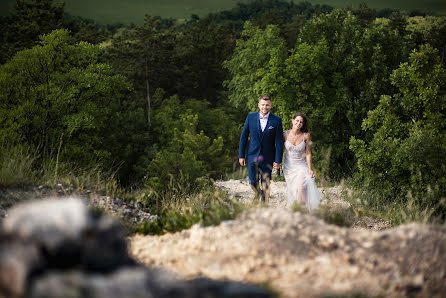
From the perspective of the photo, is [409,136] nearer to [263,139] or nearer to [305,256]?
[263,139]

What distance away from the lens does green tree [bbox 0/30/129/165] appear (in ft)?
70.6

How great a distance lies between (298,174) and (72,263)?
574cm

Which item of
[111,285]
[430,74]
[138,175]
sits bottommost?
[138,175]

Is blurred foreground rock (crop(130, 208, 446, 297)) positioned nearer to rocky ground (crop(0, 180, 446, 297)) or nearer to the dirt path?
rocky ground (crop(0, 180, 446, 297))

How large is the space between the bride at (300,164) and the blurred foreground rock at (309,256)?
271 centimetres

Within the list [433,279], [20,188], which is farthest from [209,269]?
[20,188]

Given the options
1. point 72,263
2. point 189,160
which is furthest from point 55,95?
point 72,263

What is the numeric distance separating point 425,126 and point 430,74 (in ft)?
8.18

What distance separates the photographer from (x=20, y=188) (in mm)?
7281

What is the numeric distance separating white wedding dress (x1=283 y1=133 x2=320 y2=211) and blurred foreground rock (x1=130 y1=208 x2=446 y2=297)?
107 inches

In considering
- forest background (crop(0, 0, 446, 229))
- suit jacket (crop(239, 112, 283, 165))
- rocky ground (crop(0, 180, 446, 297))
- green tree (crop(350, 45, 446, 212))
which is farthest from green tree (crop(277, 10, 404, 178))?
rocky ground (crop(0, 180, 446, 297))

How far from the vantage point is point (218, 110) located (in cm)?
3844

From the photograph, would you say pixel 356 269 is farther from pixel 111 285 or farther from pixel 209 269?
pixel 111 285

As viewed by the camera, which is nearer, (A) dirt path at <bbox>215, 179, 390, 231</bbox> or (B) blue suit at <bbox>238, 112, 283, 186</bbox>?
(A) dirt path at <bbox>215, 179, 390, 231</bbox>
